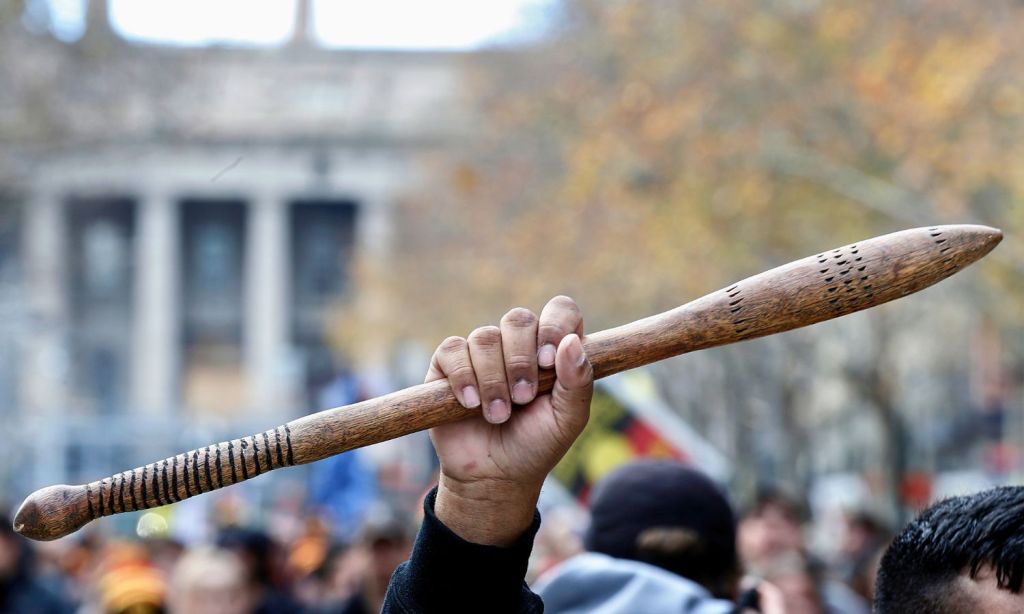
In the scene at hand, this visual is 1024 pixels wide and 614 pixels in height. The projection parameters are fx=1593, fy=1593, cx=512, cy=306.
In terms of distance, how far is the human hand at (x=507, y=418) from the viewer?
224 cm

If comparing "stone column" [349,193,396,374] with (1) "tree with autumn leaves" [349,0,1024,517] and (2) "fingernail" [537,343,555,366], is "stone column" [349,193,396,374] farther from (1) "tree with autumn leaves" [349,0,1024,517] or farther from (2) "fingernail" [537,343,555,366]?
(2) "fingernail" [537,343,555,366]

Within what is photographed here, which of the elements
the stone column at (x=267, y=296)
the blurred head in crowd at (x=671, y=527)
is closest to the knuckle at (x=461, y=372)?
the blurred head in crowd at (x=671, y=527)

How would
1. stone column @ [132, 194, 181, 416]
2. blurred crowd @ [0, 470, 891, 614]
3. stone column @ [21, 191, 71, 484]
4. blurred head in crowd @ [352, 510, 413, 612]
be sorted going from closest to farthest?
blurred crowd @ [0, 470, 891, 614] → blurred head in crowd @ [352, 510, 413, 612] → stone column @ [21, 191, 71, 484] → stone column @ [132, 194, 181, 416]

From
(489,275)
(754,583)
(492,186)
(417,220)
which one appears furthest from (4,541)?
(417,220)

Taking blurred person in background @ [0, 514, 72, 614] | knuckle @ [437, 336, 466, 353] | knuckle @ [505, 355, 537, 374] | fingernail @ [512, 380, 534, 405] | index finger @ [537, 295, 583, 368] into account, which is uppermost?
knuckle @ [437, 336, 466, 353]

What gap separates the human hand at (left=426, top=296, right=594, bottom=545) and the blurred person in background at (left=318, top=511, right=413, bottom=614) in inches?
199

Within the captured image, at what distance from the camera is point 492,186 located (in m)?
30.0

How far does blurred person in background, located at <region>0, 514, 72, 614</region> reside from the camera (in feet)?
28.4

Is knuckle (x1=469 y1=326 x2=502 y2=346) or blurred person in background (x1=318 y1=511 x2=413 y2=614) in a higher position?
knuckle (x1=469 y1=326 x2=502 y2=346)

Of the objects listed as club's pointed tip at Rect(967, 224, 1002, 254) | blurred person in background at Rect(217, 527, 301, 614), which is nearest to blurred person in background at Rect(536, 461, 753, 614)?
club's pointed tip at Rect(967, 224, 1002, 254)

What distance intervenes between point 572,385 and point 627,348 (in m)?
0.10

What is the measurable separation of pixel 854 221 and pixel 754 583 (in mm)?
17493

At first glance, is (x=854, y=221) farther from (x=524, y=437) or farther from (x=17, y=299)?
(x=524, y=437)

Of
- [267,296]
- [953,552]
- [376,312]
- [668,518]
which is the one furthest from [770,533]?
[267,296]
